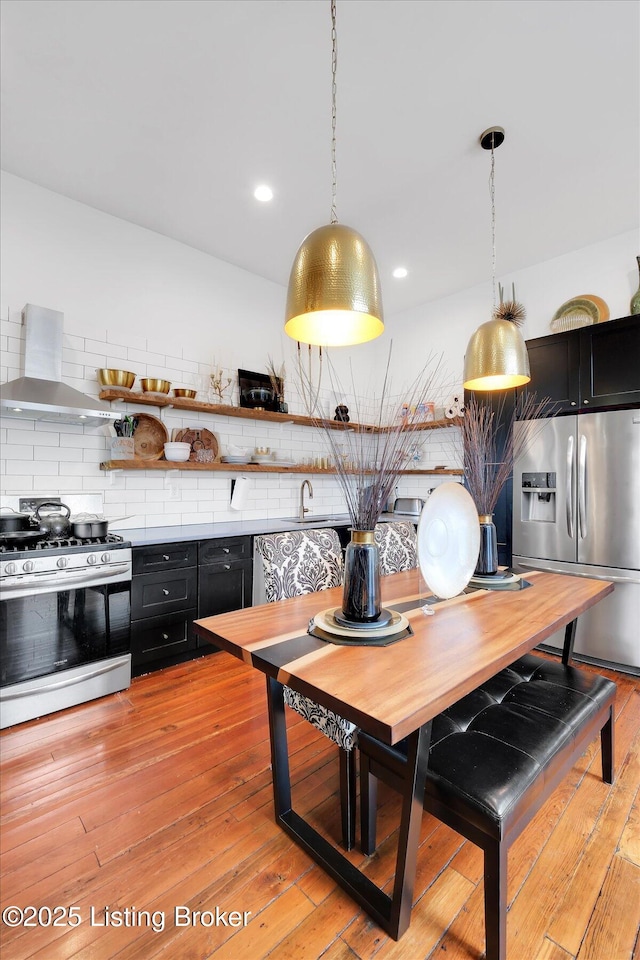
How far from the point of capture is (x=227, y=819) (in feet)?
4.95

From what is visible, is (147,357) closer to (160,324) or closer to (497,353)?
(160,324)

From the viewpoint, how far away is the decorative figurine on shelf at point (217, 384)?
11.2 ft

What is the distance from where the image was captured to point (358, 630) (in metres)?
1.21

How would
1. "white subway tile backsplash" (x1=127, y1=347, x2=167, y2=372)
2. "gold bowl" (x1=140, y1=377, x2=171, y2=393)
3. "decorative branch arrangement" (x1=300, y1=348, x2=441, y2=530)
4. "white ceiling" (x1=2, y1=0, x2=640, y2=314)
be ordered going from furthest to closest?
1. "white subway tile backsplash" (x1=127, y1=347, x2=167, y2=372)
2. "gold bowl" (x1=140, y1=377, x2=171, y2=393)
3. "white ceiling" (x1=2, y1=0, x2=640, y2=314)
4. "decorative branch arrangement" (x1=300, y1=348, x2=441, y2=530)

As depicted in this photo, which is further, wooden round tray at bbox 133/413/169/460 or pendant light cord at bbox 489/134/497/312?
wooden round tray at bbox 133/413/169/460

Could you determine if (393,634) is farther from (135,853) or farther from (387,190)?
(387,190)

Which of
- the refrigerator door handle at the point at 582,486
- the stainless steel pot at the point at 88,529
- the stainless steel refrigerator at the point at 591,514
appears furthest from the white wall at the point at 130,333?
the refrigerator door handle at the point at 582,486

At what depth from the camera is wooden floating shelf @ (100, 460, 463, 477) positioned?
9.28 ft

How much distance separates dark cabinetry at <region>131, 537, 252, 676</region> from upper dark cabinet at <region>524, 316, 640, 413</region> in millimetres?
2491

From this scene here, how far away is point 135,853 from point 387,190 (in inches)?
137

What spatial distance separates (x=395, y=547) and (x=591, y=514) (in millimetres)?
1482

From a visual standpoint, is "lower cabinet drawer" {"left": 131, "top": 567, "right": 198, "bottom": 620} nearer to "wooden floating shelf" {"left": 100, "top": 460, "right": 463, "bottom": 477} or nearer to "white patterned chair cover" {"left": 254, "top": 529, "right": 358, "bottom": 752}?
"wooden floating shelf" {"left": 100, "top": 460, "right": 463, "bottom": 477}

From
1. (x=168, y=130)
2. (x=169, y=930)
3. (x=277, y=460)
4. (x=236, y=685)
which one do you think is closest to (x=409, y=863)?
(x=169, y=930)

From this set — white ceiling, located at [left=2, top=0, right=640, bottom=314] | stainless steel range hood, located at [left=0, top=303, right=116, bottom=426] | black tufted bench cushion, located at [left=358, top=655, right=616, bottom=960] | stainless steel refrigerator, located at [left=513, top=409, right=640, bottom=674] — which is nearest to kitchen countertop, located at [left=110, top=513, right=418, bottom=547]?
stainless steel range hood, located at [left=0, top=303, right=116, bottom=426]
